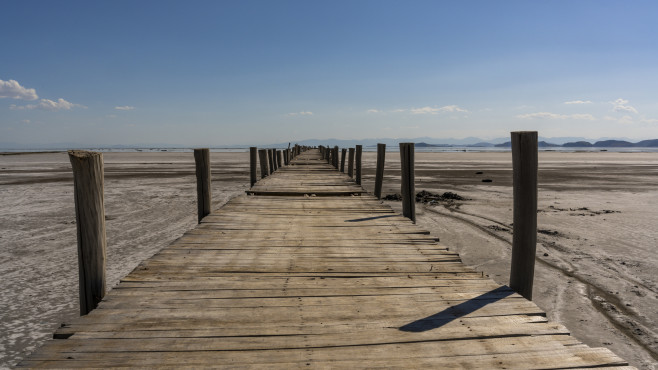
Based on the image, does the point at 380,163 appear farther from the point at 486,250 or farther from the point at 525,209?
the point at 525,209

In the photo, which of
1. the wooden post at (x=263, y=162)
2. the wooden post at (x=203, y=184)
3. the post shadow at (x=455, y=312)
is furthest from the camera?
the wooden post at (x=263, y=162)

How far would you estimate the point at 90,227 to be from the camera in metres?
3.61

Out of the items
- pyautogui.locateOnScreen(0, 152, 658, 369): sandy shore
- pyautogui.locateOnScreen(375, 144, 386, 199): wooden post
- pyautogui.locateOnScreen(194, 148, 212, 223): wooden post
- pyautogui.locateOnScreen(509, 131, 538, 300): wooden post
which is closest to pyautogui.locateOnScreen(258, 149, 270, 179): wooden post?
pyautogui.locateOnScreen(0, 152, 658, 369): sandy shore

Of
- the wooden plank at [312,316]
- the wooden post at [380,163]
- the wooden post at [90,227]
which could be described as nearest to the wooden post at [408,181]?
the wooden plank at [312,316]

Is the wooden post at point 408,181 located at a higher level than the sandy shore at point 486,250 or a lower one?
higher

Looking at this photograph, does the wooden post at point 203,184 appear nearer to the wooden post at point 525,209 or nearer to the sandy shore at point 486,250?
the sandy shore at point 486,250

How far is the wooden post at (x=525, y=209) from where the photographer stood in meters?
3.58

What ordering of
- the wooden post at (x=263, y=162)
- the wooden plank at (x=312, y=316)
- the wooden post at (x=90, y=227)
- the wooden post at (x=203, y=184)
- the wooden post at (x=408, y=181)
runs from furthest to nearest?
the wooden post at (x=263, y=162) → the wooden post at (x=408, y=181) → the wooden post at (x=203, y=184) → the wooden post at (x=90, y=227) → the wooden plank at (x=312, y=316)

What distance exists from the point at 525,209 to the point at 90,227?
3.66 m

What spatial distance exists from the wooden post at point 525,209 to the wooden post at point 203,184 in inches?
200

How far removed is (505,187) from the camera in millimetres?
19812

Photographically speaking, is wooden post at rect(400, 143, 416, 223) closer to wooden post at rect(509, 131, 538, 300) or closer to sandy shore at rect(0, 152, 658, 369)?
sandy shore at rect(0, 152, 658, 369)

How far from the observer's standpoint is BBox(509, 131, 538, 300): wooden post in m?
3.58

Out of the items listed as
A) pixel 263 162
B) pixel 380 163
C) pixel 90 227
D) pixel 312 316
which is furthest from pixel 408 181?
pixel 263 162
